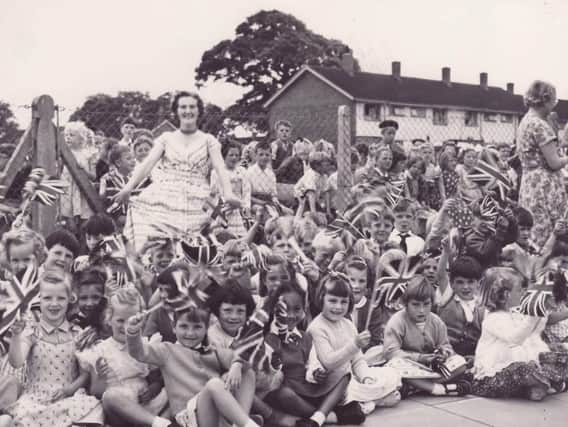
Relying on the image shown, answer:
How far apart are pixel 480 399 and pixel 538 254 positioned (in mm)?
1537

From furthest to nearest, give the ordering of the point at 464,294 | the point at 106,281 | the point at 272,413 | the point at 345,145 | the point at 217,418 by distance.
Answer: the point at 345,145
the point at 464,294
the point at 106,281
the point at 272,413
the point at 217,418

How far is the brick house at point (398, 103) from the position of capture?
1513 inches

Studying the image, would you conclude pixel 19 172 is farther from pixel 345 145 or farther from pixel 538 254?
pixel 538 254

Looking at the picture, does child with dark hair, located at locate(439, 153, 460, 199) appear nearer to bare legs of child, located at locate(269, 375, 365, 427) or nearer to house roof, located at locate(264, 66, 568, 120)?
bare legs of child, located at locate(269, 375, 365, 427)

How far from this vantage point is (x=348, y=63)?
41500mm

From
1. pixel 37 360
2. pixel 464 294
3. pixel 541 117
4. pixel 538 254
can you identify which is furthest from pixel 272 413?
pixel 541 117

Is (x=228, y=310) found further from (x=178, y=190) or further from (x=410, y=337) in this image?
(x=178, y=190)

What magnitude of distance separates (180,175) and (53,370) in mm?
1919

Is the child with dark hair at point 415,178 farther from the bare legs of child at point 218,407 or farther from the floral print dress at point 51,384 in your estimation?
the floral print dress at point 51,384

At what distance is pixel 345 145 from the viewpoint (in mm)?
7430

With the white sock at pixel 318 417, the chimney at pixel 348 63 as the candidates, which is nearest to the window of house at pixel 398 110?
the chimney at pixel 348 63

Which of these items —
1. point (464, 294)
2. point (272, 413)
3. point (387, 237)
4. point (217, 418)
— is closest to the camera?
point (217, 418)

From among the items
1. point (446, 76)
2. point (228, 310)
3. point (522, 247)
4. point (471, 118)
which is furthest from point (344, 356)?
point (446, 76)

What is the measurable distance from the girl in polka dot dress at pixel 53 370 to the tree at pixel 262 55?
34926mm
